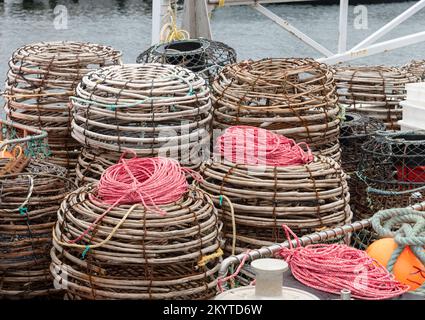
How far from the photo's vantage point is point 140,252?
358cm

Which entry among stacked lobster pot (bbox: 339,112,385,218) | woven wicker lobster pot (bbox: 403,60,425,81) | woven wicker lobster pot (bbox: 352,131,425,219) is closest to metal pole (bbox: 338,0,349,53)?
woven wicker lobster pot (bbox: 403,60,425,81)

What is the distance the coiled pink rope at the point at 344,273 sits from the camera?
340 centimetres

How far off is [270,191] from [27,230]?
4.07ft

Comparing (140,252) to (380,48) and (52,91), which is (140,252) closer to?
(52,91)

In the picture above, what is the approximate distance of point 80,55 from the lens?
533cm

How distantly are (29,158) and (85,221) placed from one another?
1106 mm

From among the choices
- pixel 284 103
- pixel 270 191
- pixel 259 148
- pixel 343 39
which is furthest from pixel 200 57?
pixel 343 39

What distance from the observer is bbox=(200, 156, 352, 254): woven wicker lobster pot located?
13.7ft

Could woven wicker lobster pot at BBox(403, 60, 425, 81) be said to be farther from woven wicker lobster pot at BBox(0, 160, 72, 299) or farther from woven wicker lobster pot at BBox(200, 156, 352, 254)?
woven wicker lobster pot at BBox(0, 160, 72, 299)

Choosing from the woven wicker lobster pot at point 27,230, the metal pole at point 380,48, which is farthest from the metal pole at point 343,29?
the woven wicker lobster pot at point 27,230

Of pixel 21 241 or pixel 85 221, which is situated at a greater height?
pixel 85 221

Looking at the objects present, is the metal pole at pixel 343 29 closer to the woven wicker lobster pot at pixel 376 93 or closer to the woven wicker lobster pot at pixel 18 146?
the woven wicker lobster pot at pixel 376 93

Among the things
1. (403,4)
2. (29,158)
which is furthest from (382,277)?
(403,4)

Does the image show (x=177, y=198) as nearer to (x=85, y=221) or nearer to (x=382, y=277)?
(x=85, y=221)
